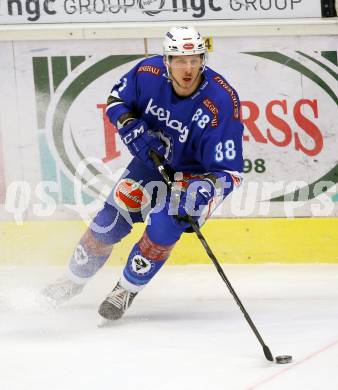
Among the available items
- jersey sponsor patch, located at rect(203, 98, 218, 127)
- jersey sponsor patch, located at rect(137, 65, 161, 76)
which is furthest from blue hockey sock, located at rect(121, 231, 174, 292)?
jersey sponsor patch, located at rect(137, 65, 161, 76)

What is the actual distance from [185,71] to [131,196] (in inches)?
24.0

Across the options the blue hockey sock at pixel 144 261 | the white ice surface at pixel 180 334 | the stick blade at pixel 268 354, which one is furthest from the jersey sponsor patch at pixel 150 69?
the stick blade at pixel 268 354

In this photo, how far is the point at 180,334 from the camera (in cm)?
434

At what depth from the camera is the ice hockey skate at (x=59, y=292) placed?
4.82 metres

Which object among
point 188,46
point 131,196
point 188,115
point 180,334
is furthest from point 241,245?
point 188,46

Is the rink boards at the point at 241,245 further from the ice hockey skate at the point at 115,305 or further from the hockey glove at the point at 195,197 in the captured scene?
the hockey glove at the point at 195,197

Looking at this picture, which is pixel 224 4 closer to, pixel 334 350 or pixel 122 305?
pixel 122 305

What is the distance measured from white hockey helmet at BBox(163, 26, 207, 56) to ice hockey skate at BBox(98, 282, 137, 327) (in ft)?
3.25

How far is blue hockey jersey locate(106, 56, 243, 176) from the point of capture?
14.8 ft

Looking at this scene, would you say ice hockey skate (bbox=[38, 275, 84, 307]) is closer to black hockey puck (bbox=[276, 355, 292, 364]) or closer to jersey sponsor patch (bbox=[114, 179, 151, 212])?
jersey sponsor patch (bbox=[114, 179, 151, 212])

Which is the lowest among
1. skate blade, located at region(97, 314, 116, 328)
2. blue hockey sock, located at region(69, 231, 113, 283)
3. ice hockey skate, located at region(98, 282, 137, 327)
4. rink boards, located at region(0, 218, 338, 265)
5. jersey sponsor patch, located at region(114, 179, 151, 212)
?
rink boards, located at region(0, 218, 338, 265)

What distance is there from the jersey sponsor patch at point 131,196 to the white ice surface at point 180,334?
469 millimetres

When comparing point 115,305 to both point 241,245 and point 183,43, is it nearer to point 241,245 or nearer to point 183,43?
point 183,43

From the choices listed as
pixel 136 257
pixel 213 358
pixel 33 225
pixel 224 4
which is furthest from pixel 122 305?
pixel 224 4
